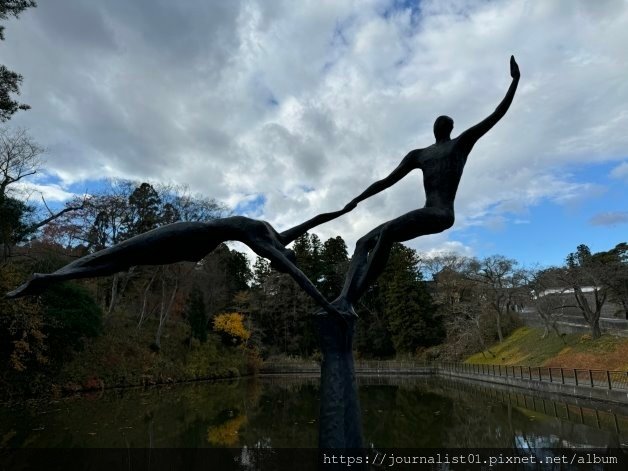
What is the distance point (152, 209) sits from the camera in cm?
2652

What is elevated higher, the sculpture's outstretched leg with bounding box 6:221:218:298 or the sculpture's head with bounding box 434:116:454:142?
the sculpture's head with bounding box 434:116:454:142

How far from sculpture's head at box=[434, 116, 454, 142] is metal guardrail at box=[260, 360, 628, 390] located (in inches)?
535

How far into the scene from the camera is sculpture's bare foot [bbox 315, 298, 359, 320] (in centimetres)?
400

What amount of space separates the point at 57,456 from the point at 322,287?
133ft

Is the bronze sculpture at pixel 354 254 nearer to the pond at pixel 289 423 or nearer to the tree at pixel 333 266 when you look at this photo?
the pond at pixel 289 423

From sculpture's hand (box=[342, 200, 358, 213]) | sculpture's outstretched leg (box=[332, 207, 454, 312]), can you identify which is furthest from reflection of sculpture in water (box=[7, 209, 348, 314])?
sculpture's hand (box=[342, 200, 358, 213])

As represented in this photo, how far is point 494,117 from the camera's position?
4.16 metres

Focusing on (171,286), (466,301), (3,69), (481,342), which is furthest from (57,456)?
(466,301)

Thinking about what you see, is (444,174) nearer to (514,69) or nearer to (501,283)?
(514,69)

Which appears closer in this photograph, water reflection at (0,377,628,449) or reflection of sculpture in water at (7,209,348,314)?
reflection of sculpture in water at (7,209,348,314)

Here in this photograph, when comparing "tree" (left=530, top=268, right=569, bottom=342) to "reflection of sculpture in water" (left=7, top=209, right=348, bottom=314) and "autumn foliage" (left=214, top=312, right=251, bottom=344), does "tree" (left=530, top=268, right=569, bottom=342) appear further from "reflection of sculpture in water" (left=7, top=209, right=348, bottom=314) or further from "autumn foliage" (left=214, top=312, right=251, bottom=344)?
"reflection of sculpture in water" (left=7, top=209, right=348, bottom=314)

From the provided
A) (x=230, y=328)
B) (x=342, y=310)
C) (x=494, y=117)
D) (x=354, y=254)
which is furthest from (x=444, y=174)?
(x=230, y=328)

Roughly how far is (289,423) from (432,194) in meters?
9.24

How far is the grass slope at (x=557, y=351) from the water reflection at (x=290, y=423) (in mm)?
6750
